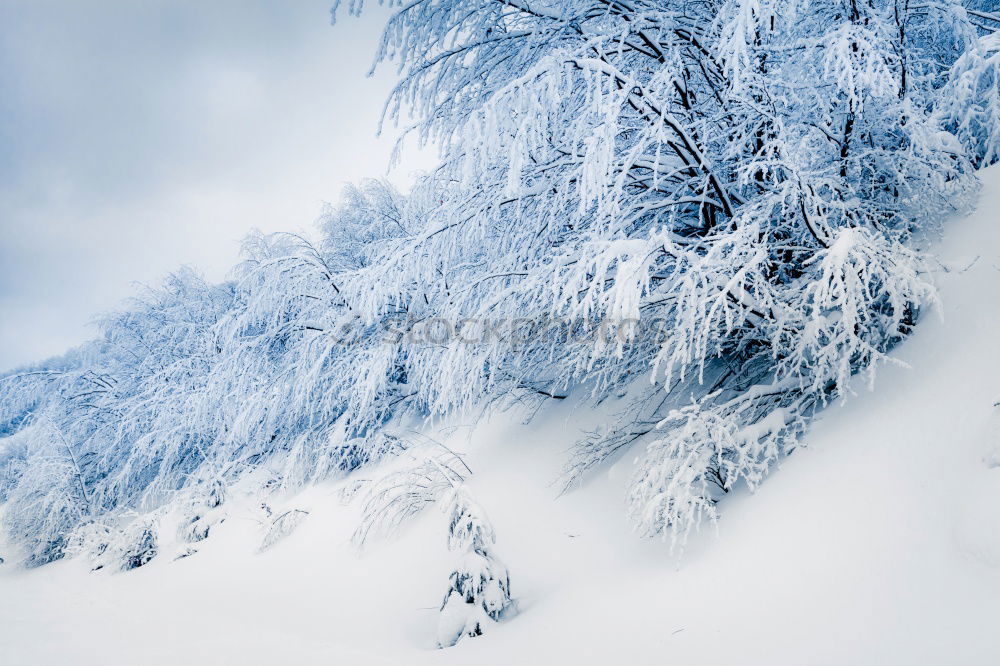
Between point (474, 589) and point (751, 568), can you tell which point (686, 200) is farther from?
point (474, 589)

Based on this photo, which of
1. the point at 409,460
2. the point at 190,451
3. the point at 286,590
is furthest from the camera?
the point at 190,451

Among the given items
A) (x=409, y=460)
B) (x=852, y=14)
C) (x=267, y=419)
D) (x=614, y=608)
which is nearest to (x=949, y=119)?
(x=852, y=14)

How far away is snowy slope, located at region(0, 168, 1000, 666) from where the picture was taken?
5.26 ft

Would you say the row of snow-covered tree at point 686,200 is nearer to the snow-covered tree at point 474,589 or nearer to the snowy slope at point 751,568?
the snow-covered tree at point 474,589

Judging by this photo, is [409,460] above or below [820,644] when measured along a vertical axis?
below

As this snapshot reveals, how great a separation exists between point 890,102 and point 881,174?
1.80 ft

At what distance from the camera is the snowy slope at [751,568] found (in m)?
1.60

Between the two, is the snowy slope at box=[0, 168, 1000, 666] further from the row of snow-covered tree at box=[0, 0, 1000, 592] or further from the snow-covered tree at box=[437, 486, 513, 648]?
the row of snow-covered tree at box=[0, 0, 1000, 592]

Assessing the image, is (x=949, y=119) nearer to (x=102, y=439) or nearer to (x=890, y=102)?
(x=890, y=102)

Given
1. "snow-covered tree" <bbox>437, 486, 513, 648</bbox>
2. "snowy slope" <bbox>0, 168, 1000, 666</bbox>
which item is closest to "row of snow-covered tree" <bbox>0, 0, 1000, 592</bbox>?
"snow-covered tree" <bbox>437, 486, 513, 648</bbox>

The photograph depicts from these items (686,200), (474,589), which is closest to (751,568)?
(474,589)

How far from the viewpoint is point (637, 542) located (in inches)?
116

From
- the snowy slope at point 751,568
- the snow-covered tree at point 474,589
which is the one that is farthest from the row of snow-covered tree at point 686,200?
the snowy slope at point 751,568

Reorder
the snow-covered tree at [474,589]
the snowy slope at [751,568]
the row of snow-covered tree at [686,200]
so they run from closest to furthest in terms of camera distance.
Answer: the snowy slope at [751,568], the row of snow-covered tree at [686,200], the snow-covered tree at [474,589]
